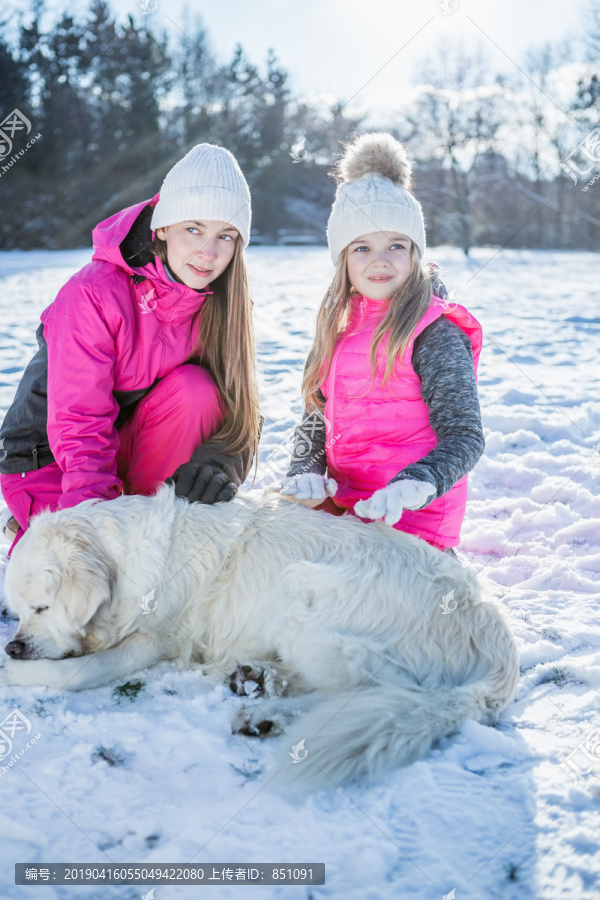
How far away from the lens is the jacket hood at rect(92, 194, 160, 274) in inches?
118

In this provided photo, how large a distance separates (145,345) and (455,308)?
1470mm

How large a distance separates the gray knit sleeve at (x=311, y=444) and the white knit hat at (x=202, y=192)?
1.03 metres

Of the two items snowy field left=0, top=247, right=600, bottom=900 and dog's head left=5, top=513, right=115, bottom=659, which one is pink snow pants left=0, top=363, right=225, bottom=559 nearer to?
snowy field left=0, top=247, right=600, bottom=900

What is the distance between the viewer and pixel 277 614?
7.72ft

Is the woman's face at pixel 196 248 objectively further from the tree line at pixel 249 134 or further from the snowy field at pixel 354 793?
the tree line at pixel 249 134

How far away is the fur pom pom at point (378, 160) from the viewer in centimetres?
304

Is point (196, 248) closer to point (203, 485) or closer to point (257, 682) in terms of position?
point (203, 485)

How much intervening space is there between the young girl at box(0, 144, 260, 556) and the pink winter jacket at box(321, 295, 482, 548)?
48 centimetres

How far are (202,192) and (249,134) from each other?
27485 mm

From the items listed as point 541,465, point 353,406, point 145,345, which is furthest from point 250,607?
point 541,465

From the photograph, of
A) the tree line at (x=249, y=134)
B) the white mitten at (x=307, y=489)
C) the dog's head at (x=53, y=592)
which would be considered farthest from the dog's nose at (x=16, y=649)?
the tree line at (x=249, y=134)

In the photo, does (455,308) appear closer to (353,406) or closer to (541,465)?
(353,406)

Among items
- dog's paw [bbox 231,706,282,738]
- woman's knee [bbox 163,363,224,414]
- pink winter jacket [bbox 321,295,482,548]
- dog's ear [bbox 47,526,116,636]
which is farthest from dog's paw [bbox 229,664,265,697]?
woman's knee [bbox 163,363,224,414]

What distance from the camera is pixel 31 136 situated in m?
21.9
